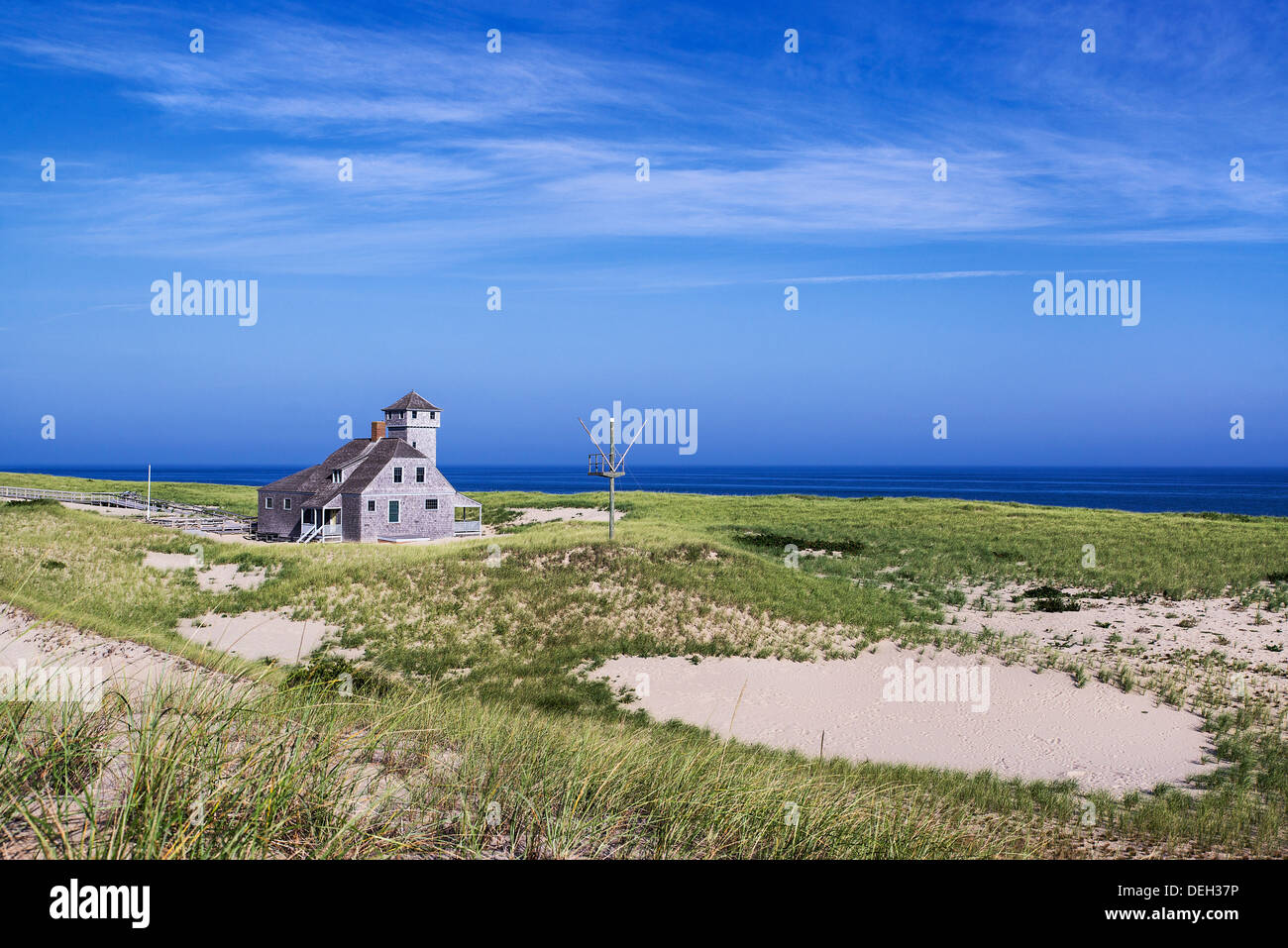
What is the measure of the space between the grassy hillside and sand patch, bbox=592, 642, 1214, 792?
95 centimetres

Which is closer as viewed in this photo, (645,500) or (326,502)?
(326,502)

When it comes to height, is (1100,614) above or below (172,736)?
below

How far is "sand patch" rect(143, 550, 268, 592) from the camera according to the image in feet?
93.4

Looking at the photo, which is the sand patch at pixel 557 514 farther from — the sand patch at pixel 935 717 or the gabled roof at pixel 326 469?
the sand patch at pixel 935 717

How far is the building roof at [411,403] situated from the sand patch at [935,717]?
117 feet

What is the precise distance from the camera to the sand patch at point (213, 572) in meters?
28.5

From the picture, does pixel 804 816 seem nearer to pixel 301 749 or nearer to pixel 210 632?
pixel 301 749

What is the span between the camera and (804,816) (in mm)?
6395

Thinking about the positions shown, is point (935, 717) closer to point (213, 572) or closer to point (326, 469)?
point (213, 572)

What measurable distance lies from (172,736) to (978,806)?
31.4 ft
